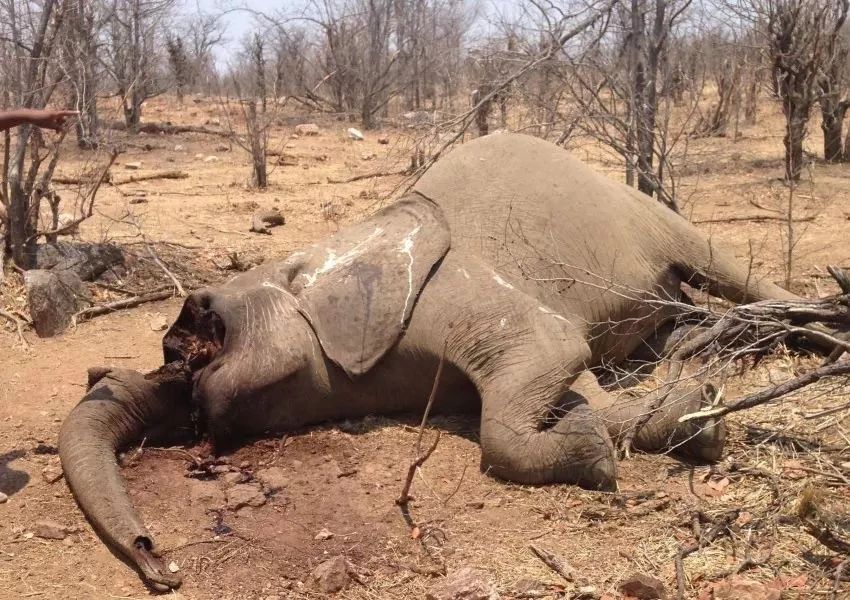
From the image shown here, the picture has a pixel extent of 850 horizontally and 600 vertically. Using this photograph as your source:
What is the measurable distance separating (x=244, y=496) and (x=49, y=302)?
104 inches

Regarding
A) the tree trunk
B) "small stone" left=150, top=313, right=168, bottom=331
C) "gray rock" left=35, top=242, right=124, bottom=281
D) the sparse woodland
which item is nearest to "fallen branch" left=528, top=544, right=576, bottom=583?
the sparse woodland

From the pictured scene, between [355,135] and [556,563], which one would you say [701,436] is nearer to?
[556,563]

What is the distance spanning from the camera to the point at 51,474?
4.18m

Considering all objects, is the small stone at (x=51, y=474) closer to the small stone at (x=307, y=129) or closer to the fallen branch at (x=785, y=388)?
the fallen branch at (x=785, y=388)

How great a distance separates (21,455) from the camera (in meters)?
4.37

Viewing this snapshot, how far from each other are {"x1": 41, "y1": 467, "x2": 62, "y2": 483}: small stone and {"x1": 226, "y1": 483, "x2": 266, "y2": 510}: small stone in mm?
773

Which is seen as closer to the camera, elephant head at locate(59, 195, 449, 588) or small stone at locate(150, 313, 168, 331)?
elephant head at locate(59, 195, 449, 588)

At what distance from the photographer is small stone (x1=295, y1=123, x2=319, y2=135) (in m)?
19.4

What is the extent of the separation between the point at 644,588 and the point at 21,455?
289 centimetres

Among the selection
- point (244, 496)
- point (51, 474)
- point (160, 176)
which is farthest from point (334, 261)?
point (160, 176)

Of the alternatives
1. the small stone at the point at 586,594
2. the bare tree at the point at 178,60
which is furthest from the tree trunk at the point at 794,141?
the bare tree at the point at 178,60

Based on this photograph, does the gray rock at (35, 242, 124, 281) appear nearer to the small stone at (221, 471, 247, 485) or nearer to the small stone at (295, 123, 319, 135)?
the small stone at (221, 471, 247, 485)

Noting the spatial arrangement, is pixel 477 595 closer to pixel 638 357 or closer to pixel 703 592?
pixel 703 592

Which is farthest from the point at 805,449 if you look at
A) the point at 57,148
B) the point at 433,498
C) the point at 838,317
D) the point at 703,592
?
the point at 57,148
